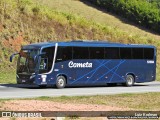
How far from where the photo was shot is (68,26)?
55500 mm

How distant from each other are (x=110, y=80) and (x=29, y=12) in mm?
20275

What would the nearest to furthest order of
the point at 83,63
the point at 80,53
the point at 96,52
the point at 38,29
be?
the point at 80,53 → the point at 83,63 → the point at 96,52 → the point at 38,29

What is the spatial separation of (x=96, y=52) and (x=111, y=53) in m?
1.34

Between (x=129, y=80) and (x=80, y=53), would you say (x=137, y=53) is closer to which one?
(x=129, y=80)

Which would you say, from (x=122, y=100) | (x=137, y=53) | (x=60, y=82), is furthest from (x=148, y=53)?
(x=122, y=100)

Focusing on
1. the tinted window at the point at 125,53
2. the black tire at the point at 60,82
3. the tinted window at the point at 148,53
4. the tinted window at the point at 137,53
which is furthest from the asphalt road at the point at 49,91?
the tinted window at the point at 148,53

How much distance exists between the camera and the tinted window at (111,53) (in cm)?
3394

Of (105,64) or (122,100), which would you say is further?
(105,64)

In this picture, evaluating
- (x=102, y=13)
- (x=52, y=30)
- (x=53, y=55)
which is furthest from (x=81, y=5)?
(x=53, y=55)

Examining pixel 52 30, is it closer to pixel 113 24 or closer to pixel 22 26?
pixel 22 26

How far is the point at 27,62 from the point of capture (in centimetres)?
3139

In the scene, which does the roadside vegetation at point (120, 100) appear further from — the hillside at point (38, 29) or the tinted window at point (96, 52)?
the hillside at point (38, 29)

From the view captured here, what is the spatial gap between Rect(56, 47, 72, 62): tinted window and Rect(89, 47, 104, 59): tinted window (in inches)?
72.3

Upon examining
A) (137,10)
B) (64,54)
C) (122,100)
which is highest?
(137,10)
